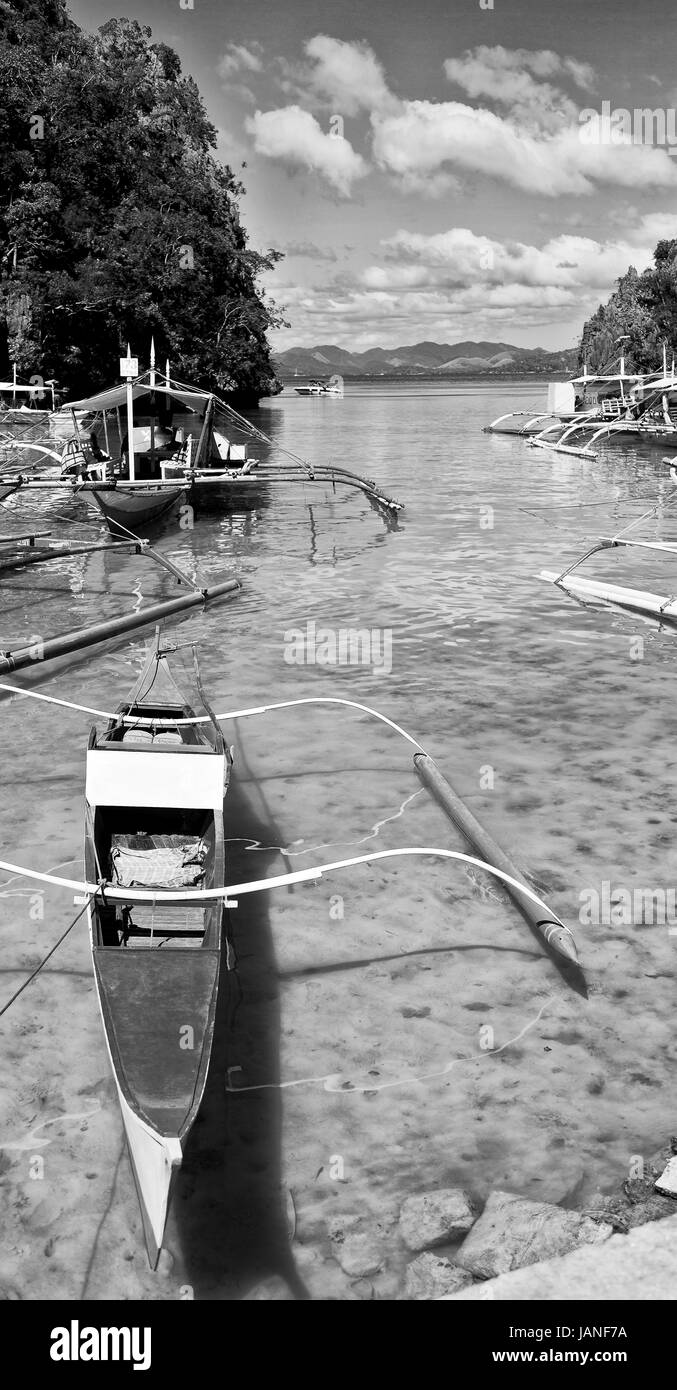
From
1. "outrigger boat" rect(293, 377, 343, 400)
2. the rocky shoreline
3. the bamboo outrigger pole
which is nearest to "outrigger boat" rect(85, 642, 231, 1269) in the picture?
the rocky shoreline

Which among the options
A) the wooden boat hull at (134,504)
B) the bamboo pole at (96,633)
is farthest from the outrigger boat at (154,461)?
the bamboo pole at (96,633)

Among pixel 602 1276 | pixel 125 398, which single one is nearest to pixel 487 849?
pixel 602 1276

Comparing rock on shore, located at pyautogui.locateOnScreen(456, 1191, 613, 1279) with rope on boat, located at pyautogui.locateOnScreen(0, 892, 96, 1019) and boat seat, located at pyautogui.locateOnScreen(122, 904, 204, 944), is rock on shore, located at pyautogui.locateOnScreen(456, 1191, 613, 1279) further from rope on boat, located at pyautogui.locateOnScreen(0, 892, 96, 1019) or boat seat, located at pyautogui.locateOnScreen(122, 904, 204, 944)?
rope on boat, located at pyautogui.locateOnScreen(0, 892, 96, 1019)

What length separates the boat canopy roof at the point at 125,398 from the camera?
23.6 m

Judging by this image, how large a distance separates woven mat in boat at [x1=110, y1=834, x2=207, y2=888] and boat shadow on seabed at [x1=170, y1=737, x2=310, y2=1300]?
601 mm

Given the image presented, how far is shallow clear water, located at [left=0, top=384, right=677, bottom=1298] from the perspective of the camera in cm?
516

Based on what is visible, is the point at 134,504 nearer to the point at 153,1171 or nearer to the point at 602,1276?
the point at 153,1171

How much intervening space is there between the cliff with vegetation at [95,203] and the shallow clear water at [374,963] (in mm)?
41648

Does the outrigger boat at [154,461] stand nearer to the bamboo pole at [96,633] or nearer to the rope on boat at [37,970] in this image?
the bamboo pole at [96,633]

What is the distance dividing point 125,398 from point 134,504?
9.03ft

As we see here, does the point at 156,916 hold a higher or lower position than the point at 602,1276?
higher

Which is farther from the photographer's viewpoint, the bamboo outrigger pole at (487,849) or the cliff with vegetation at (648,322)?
the cliff with vegetation at (648,322)

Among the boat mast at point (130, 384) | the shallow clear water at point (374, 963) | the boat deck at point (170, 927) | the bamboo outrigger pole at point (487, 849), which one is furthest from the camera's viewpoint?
the boat mast at point (130, 384)

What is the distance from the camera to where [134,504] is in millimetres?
22969
